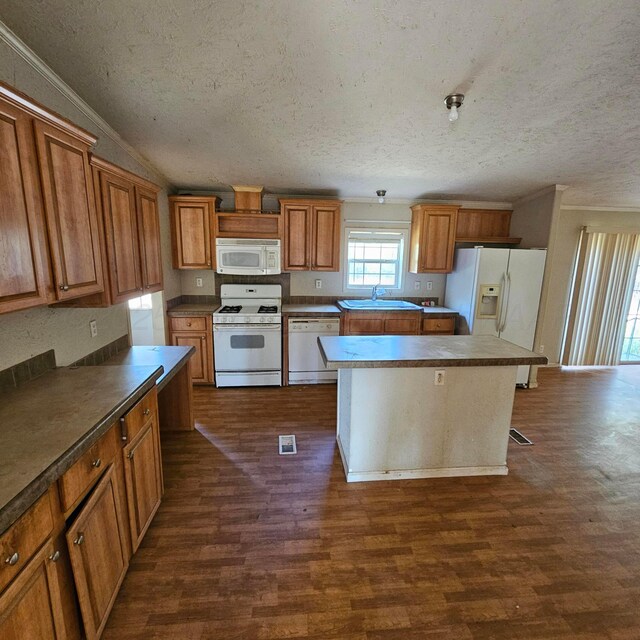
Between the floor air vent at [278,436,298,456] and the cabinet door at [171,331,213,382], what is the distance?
1497 millimetres

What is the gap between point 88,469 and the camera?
3.93ft

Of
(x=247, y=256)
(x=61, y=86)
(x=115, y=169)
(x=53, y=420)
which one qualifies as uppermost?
(x=61, y=86)

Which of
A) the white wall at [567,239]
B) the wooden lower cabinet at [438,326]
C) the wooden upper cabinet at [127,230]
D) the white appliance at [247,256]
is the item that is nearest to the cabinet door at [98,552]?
the wooden upper cabinet at [127,230]

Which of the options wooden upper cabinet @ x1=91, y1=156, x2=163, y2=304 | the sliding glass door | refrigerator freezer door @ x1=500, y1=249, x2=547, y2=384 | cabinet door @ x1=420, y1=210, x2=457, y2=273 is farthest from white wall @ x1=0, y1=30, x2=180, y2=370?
the sliding glass door

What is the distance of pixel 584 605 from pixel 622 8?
2.70 meters

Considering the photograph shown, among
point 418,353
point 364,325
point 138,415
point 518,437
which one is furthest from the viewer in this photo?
point 364,325

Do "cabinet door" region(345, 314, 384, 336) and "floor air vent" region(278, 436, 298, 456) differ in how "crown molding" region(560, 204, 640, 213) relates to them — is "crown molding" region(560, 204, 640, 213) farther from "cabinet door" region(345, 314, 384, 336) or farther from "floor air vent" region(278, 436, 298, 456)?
"floor air vent" region(278, 436, 298, 456)

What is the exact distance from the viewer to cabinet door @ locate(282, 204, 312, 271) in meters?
3.90

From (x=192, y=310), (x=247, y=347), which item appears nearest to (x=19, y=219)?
(x=192, y=310)

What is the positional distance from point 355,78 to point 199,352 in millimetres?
3087

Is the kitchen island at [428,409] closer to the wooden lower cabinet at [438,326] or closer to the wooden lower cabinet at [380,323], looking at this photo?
the wooden lower cabinet at [380,323]

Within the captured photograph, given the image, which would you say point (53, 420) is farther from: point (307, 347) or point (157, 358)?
point (307, 347)

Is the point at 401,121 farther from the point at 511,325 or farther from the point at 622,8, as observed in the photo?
the point at 511,325

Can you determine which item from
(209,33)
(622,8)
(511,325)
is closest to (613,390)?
(511,325)
